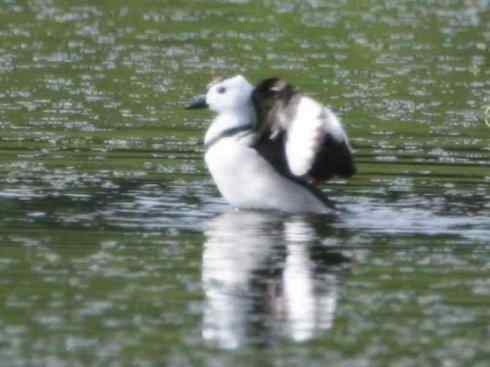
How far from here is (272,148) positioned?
48.9 ft

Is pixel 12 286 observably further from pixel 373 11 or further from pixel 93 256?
pixel 373 11

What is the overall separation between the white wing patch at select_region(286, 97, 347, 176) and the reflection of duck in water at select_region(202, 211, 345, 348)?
0.49 meters

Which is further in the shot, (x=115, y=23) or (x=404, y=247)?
(x=115, y=23)

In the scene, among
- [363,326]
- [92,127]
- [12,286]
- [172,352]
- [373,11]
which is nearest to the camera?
[172,352]

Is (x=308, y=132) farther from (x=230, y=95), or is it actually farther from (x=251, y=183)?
(x=230, y=95)

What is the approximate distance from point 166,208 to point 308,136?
1358 millimetres

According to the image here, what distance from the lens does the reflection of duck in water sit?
10258mm

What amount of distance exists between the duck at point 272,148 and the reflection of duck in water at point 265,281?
1.46ft

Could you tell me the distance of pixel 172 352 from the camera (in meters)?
9.63

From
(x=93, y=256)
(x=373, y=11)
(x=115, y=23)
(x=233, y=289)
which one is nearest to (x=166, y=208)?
(x=93, y=256)

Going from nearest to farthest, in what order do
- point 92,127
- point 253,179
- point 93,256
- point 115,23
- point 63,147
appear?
point 93,256, point 253,179, point 63,147, point 92,127, point 115,23

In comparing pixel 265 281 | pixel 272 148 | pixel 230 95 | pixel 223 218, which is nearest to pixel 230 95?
pixel 230 95

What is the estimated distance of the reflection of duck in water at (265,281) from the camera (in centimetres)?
1026

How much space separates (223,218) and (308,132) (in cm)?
106
